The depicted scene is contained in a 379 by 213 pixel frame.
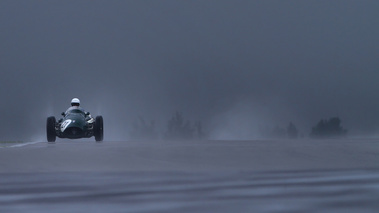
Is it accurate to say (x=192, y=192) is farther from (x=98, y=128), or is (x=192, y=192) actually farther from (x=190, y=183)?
(x=98, y=128)

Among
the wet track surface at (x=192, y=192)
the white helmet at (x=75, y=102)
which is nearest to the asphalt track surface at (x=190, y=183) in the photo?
the wet track surface at (x=192, y=192)

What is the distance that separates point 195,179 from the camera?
6.96 metres

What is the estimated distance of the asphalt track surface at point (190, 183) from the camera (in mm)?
5020

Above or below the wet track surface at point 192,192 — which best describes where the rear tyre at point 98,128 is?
above

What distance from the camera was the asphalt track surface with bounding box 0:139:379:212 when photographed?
5.02 meters

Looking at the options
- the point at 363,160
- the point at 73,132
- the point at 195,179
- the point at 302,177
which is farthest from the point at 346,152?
the point at 73,132

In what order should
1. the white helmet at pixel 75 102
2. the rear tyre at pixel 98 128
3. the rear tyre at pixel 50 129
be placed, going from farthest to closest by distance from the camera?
1. the white helmet at pixel 75 102
2. the rear tyre at pixel 98 128
3. the rear tyre at pixel 50 129

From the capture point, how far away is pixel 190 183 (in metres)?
6.56

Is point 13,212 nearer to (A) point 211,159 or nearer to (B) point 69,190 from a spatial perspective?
(B) point 69,190

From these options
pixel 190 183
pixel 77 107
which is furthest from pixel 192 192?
pixel 77 107

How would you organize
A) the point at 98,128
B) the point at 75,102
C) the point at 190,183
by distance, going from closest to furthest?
the point at 190,183
the point at 98,128
the point at 75,102

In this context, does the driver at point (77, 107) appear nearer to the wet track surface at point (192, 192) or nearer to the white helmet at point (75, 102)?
the white helmet at point (75, 102)

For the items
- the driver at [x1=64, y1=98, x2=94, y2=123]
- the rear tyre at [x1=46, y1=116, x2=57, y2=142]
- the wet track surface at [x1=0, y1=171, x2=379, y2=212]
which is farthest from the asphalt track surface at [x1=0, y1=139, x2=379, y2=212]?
the driver at [x1=64, y1=98, x2=94, y2=123]

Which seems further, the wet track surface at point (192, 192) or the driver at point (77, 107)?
the driver at point (77, 107)
